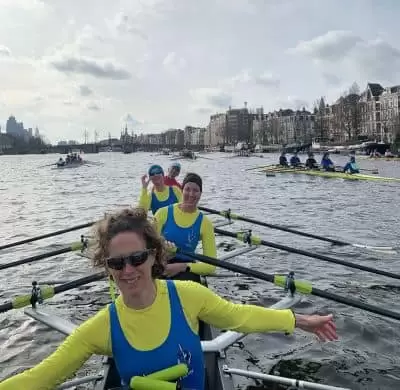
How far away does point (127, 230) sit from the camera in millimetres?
2676

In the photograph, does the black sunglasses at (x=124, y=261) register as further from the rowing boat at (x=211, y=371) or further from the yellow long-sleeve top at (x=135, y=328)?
the rowing boat at (x=211, y=371)

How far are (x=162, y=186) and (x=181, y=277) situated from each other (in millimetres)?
3804

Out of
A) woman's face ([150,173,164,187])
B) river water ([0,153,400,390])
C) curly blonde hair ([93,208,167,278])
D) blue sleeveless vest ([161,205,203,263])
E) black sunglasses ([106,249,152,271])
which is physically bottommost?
river water ([0,153,400,390])

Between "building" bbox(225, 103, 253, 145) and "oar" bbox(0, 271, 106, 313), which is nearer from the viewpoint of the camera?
"oar" bbox(0, 271, 106, 313)

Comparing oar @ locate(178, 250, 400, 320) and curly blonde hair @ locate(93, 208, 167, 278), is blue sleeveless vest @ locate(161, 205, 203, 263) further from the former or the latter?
curly blonde hair @ locate(93, 208, 167, 278)

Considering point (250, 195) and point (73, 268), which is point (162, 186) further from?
point (250, 195)

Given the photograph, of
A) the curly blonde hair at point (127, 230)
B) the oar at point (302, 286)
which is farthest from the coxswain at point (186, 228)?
the curly blonde hair at point (127, 230)

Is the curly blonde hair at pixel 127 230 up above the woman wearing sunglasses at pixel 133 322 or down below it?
above

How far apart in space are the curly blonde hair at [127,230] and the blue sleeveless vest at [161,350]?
0.25m

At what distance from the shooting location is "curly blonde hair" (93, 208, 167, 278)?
8.80 ft

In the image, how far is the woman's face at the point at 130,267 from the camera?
2604 millimetres

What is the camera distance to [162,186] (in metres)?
9.51

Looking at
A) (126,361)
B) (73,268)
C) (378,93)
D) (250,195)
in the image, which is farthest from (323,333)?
(378,93)

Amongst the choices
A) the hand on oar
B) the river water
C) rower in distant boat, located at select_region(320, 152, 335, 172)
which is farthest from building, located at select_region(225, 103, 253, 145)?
the hand on oar
